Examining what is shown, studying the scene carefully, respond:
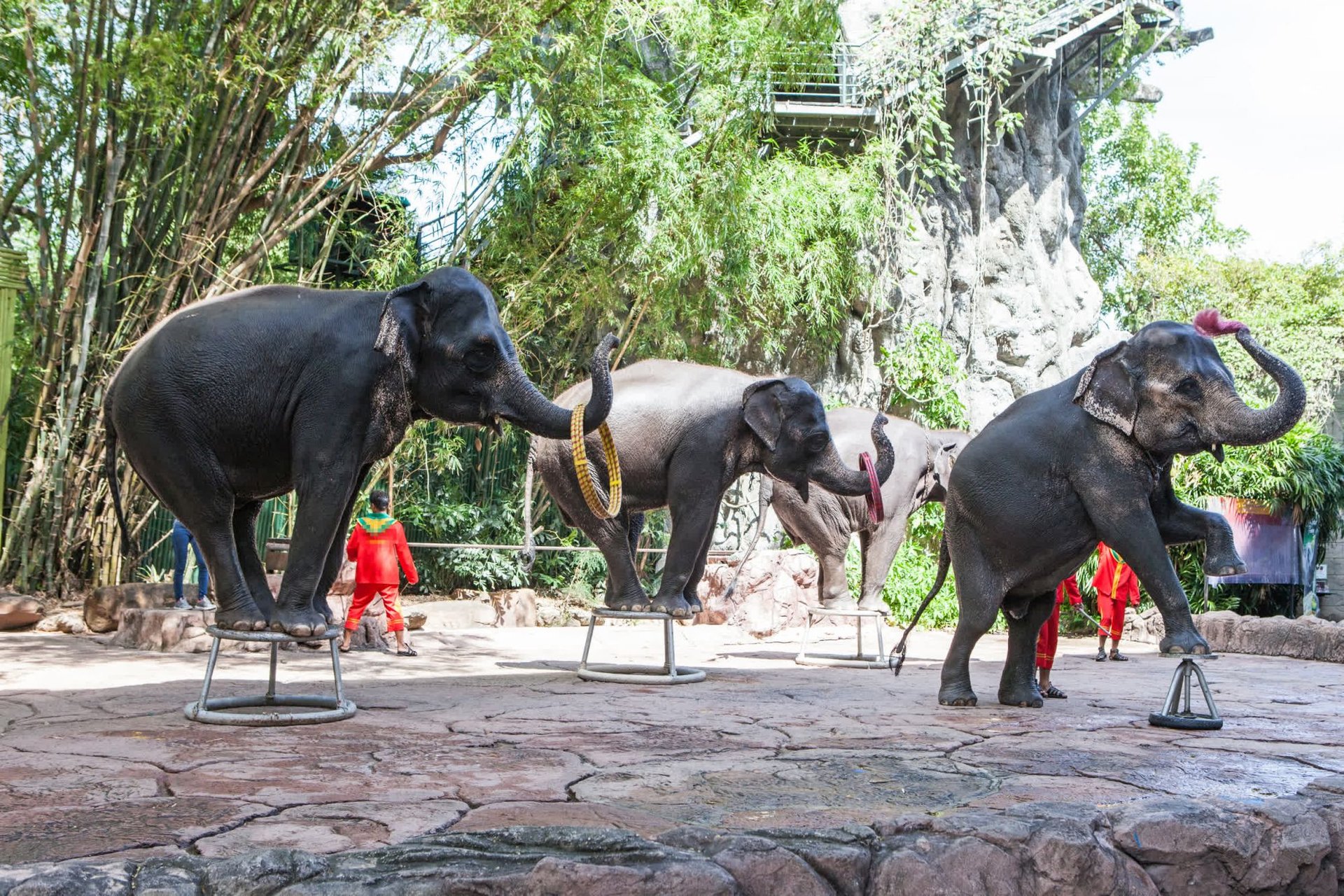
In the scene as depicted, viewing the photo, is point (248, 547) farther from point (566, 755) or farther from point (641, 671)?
point (641, 671)

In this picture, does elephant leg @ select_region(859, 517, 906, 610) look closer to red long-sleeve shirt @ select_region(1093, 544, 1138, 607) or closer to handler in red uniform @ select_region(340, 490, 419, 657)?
red long-sleeve shirt @ select_region(1093, 544, 1138, 607)

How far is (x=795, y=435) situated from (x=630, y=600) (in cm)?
112

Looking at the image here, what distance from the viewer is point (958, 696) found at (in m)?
4.87

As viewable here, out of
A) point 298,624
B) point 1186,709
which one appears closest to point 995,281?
point 1186,709

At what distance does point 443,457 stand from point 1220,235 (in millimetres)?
19930

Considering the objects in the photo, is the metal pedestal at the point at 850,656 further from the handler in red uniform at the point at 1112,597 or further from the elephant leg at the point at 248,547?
the elephant leg at the point at 248,547

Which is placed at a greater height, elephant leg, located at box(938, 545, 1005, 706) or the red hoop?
the red hoop

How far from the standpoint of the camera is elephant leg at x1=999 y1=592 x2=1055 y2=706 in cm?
496

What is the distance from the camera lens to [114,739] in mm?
3652

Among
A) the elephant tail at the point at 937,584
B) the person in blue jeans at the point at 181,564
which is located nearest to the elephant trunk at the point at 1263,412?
the elephant tail at the point at 937,584

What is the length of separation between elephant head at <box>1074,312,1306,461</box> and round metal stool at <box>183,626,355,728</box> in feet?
9.71

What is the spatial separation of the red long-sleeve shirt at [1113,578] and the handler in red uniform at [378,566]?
477 cm

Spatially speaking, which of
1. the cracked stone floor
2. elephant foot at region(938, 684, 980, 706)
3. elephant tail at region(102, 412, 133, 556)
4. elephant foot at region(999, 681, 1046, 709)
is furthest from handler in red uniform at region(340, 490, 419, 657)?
elephant foot at region(999, 681, 1046, 709)

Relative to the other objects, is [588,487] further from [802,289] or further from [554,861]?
[802,289]
